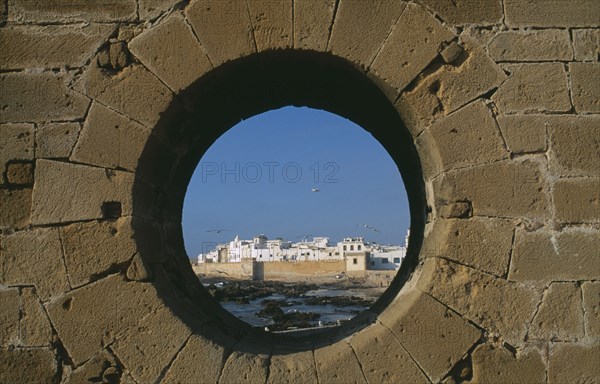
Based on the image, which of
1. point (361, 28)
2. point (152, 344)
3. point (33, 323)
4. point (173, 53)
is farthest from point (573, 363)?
point (33, 323)

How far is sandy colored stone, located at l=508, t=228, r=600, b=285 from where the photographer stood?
11.4ft

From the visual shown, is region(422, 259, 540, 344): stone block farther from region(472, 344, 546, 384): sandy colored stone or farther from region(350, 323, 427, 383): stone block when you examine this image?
region(350, 323, 427, 383): stone block

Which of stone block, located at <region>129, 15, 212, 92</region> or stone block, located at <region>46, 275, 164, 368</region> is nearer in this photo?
stone block, located at <region>46, 275, 164, 368</region>

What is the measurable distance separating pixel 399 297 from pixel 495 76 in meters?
1.57

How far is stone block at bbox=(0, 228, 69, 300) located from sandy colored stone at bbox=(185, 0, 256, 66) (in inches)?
60.2

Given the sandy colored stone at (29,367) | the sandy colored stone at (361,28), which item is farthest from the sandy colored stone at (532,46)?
the sandy colored stone at (29,367)

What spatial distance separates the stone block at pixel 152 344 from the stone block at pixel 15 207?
38.9 inches

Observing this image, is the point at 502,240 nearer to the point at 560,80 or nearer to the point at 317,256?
the point at 560,80

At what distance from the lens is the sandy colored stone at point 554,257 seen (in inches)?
136

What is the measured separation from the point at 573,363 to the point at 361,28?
2.46 m

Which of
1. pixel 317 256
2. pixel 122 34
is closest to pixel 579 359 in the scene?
pixel 122 34

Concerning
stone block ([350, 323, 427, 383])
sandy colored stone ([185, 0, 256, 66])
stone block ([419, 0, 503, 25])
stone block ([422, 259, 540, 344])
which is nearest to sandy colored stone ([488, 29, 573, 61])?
stone block ([419, 0, 503, 25])

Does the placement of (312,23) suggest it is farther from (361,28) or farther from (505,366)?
(505,366)

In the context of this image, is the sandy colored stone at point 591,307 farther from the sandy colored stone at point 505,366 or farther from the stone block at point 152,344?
the stone block at point 152,344
